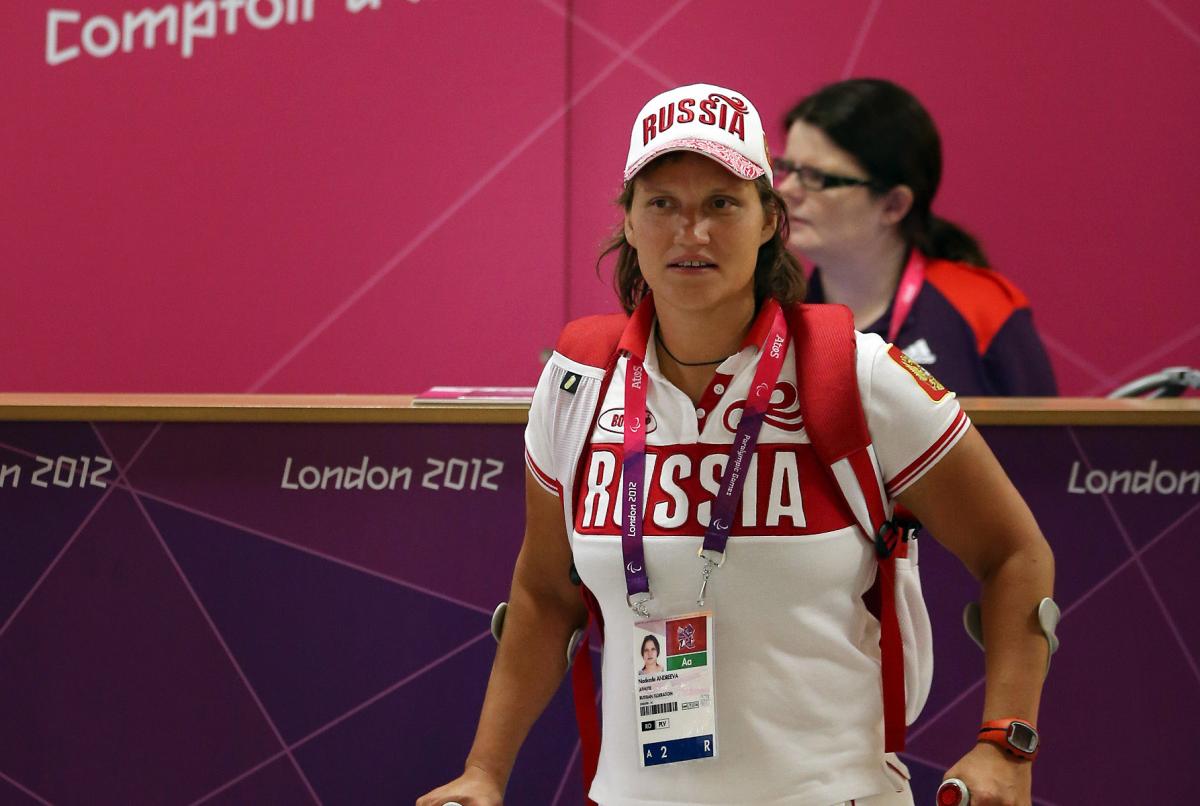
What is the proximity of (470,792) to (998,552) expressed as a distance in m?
0.67

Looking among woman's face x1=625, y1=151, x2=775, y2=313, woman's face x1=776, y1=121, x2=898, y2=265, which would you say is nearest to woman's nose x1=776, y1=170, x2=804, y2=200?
woman's face x1=776, y1=121, x2=898, y2=265

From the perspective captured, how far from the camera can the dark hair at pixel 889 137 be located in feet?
10.9

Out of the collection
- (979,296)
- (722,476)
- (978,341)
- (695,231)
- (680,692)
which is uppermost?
(979,296)

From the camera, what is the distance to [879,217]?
132 inches

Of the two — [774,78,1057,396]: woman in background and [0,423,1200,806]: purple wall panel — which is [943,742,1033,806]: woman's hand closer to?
[0,423,1200,806]: purple wall panel

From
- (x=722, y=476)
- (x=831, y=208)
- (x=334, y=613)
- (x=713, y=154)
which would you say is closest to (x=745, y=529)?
(x=722, y=476)

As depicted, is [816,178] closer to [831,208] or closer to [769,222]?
[831,208]

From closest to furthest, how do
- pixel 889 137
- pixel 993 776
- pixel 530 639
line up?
pixel 993 776 → pixel 530 639 → pixel 889 137

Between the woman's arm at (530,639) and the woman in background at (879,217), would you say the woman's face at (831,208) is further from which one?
the woman's arm at (530,639)

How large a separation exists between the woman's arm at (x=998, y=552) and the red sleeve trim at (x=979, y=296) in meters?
1.64

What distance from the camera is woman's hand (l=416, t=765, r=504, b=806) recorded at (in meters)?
1.59

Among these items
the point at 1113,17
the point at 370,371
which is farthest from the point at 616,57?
the point at 1113,17

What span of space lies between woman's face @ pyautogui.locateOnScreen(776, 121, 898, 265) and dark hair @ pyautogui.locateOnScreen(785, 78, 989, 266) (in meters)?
0.03

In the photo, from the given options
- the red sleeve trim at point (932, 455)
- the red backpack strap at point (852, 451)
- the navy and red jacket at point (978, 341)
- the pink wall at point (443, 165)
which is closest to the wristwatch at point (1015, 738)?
the red backpack strap at point (852, 451)
